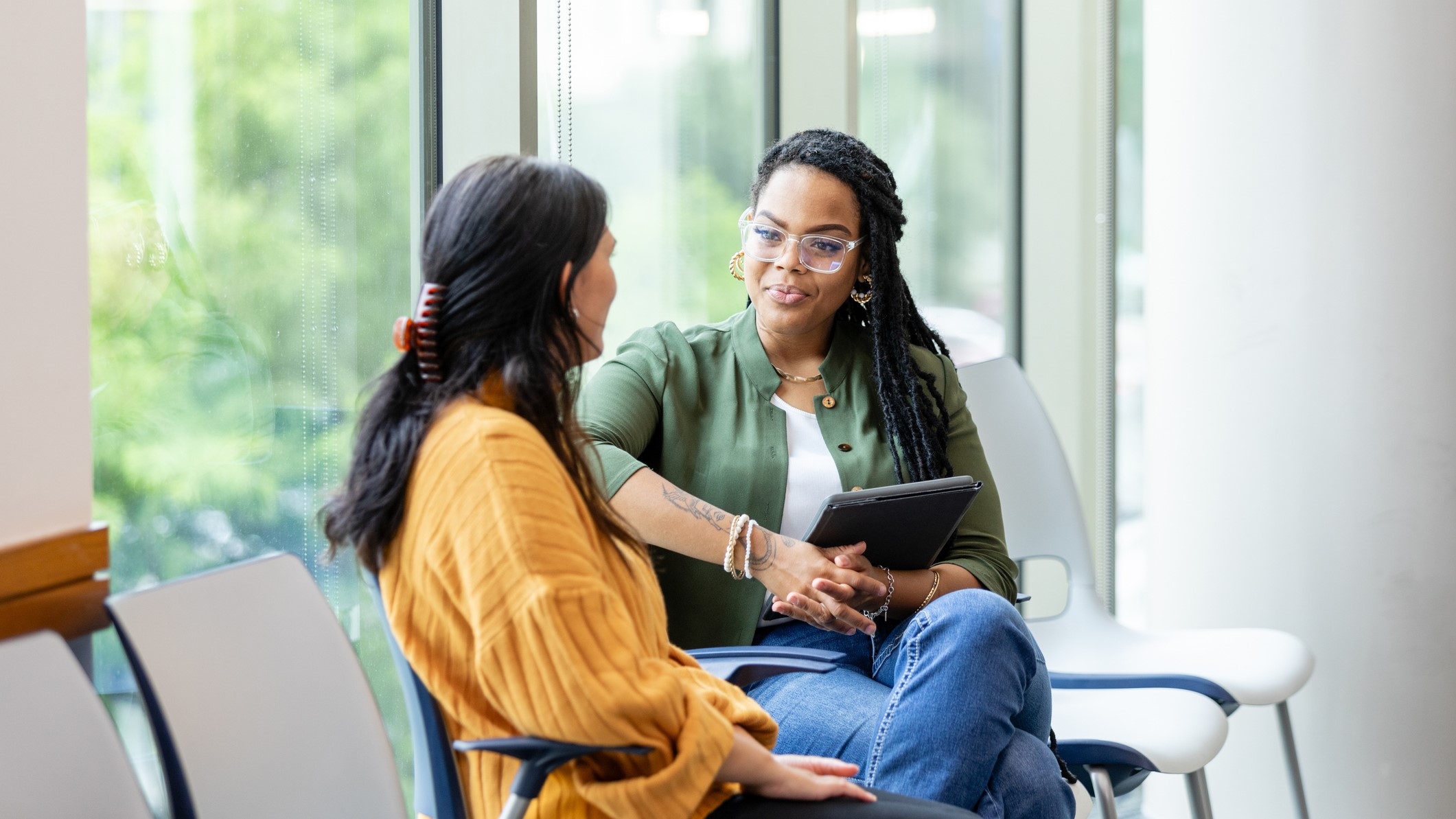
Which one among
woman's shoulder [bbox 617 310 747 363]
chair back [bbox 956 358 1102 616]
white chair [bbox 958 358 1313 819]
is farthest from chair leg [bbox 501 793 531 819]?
chair back [bbox 956 358 1102 616]

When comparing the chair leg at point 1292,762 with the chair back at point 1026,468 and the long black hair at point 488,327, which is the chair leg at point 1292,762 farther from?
the long black hair at point 488,327

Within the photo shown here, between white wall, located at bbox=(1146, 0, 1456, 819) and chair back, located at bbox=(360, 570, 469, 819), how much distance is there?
6.46 feet

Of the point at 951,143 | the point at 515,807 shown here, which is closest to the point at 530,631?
the point at 515,807

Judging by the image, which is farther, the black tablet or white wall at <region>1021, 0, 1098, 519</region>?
white wall at <region>1021, 0, 1098, 519</region>

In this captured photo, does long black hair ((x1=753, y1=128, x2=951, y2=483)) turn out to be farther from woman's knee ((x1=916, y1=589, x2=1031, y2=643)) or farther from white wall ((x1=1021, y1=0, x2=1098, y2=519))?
white wall ((x1=1021, y1=0, x2=1098, y2=519))

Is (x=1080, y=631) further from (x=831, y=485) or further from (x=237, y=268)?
(x=237, y=268)

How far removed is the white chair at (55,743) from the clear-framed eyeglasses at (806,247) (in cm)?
121

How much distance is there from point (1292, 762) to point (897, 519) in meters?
1.29

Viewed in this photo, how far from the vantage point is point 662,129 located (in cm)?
262

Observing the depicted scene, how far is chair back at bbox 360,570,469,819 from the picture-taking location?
1.23m

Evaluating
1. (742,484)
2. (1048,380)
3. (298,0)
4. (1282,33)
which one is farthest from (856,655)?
(1048,380)

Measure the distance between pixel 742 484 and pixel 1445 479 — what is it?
1.55 meters

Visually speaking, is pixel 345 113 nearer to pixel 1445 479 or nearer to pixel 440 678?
Answer: pixel 440 678

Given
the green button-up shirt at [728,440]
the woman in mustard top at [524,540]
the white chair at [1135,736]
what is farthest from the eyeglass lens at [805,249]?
the white chair at [1135,736]
